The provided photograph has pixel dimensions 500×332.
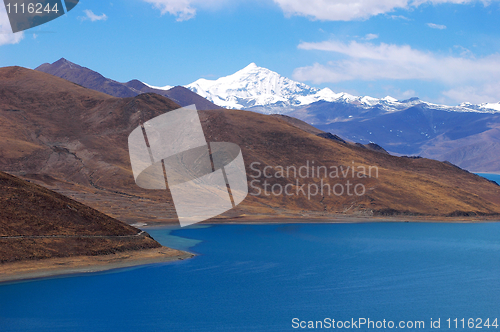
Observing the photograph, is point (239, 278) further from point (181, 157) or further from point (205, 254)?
point (181, 157)

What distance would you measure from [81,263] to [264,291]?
22862 mm

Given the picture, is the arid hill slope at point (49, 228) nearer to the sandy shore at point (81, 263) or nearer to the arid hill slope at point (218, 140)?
the sandy shore at point (81, 263)

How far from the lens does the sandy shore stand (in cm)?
5439

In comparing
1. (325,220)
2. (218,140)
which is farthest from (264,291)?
(218,140)

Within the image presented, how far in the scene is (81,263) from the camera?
60.4 metres

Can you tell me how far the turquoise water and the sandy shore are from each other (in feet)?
5.53

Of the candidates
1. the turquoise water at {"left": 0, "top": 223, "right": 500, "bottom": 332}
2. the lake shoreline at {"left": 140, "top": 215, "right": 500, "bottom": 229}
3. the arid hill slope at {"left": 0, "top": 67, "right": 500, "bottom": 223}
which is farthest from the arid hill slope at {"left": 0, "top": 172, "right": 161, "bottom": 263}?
the arid hill slope at {"left": 0, "top": 67, "right": 500, "bottom": 223}

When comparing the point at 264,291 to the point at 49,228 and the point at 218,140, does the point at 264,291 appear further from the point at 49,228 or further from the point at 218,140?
the point at 218,140

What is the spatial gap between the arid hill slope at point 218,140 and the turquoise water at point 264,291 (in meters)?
49.4

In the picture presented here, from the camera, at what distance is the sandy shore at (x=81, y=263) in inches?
2141

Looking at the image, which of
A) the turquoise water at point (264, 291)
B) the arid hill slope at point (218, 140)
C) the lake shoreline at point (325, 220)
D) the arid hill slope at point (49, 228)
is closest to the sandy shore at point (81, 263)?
the arid hill slope at point (49, 228)

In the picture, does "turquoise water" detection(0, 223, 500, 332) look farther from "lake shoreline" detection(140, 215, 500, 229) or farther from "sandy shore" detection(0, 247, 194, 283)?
"lake shoreline" detection(140, 215, 500, 229)

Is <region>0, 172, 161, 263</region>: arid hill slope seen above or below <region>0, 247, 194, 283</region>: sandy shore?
above

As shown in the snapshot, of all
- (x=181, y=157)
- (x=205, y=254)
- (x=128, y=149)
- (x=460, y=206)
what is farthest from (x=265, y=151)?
(x=205, y=254)
